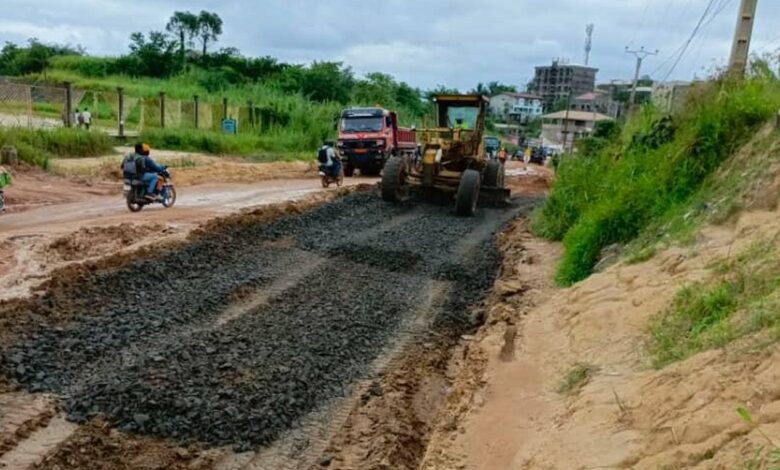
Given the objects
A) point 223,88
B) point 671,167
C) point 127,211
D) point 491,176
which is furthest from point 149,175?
point 223,88

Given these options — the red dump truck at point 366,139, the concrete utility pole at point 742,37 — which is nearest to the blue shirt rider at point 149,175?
the concrete utility pole at point 742,37

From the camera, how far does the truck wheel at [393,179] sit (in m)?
16.3

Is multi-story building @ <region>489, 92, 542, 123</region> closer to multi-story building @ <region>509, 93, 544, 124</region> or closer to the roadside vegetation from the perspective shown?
multi-story building @ <region>509, 93, 544, 124</region>

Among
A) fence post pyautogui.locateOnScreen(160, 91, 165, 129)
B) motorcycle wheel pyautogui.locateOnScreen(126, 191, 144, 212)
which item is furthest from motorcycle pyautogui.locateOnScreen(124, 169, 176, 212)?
fence post pyautogui.locateOnScreen(160, 91, 165, 129)

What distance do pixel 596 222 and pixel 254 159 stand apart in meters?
21.1

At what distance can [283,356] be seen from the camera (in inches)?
244

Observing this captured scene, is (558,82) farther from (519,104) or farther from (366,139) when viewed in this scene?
(366,139)

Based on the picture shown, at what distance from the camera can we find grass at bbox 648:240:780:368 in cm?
438

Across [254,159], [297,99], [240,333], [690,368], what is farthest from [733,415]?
[297,99]

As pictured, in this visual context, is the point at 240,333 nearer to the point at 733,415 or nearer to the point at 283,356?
the point at 283,356

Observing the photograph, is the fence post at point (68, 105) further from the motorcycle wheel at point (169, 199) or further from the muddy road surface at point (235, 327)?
the muddy road surface at point (235, 327)

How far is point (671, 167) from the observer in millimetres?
9219

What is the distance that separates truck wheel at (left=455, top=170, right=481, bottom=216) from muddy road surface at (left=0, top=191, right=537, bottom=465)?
10.5 ft

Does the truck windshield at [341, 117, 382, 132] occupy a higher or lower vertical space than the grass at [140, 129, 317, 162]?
higher
